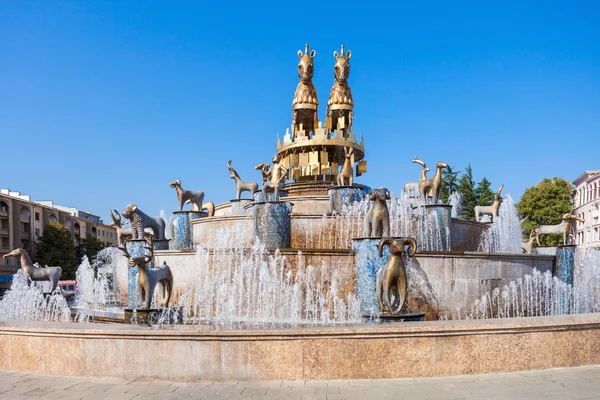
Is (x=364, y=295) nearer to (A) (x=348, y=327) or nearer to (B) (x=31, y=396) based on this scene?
(A) (x=348, y=327)

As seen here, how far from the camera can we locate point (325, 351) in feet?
22.2

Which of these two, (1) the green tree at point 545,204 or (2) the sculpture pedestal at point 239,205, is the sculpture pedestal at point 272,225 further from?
(1) the green tree at point 545,204

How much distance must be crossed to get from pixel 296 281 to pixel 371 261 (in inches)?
83.7

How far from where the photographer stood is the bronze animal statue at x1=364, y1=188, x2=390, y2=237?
1163 cm

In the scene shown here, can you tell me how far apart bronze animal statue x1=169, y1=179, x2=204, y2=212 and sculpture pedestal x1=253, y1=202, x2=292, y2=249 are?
5675 millimetres

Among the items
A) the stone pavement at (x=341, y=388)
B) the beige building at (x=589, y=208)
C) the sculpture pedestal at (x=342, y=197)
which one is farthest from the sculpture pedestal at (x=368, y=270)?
the beige building at (x=589, y=208)

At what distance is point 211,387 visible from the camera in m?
6.56

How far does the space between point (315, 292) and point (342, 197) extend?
271 inches

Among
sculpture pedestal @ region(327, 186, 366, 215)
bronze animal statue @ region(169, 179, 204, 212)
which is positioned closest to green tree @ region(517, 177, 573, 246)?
sculpture pedestal @ region(327, 186, 366, 215)

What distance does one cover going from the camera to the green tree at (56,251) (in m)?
53.4

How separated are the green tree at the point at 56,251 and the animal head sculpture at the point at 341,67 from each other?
39.4 meters

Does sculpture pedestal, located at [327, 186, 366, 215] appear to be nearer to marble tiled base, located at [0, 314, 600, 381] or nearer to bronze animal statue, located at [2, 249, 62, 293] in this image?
bronze animal statue, located at [2, 249, 62, 293]

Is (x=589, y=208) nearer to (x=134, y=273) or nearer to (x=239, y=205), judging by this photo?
(x=239, y=205)

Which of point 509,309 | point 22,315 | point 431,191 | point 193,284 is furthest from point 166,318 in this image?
point 431,191
